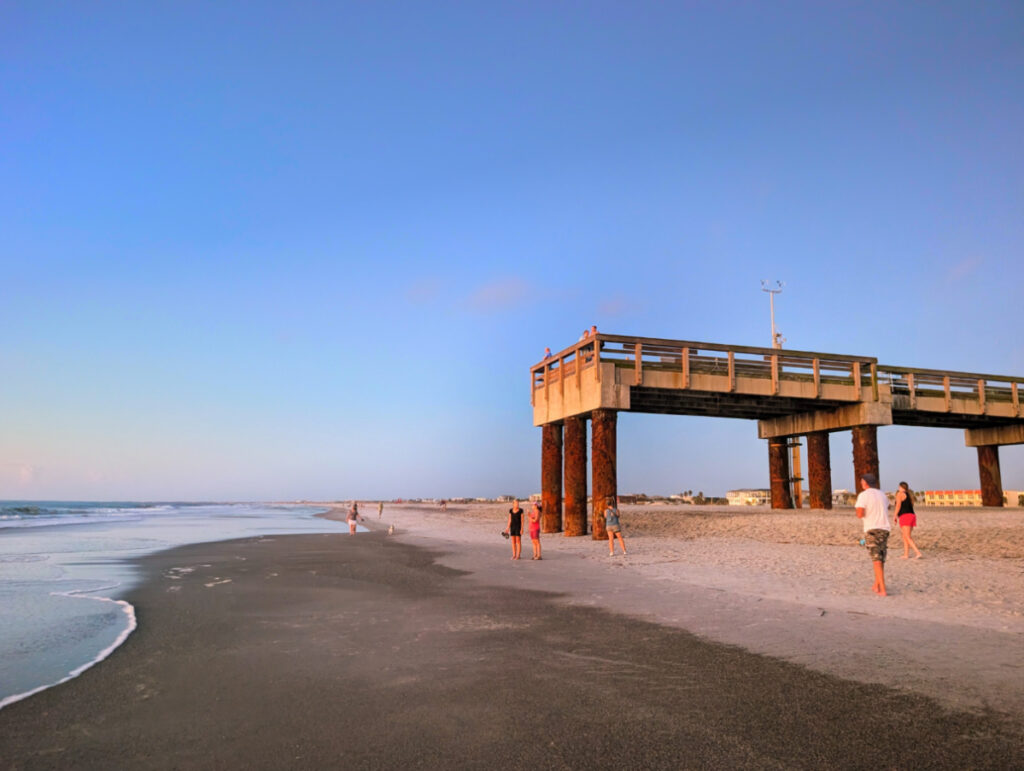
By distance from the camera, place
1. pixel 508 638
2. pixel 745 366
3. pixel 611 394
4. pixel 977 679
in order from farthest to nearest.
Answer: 1. pixel 745 366
2. pixel 611 394
3. pixel 508 638
4. pixel 977 679

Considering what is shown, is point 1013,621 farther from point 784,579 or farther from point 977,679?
point 784,579

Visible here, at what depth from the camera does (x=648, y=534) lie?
2458 cm

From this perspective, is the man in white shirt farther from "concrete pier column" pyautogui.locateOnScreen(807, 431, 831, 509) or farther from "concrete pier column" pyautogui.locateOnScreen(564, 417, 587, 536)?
"concrete pier column" pyautogui.locateOnScreen(807, 431, 831, 509)

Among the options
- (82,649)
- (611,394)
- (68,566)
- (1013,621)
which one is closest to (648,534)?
(611,394)

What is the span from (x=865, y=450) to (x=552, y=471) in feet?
41.0

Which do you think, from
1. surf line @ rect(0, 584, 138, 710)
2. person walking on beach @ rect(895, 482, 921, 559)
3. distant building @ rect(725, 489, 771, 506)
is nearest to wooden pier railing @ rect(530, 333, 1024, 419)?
person walking on beach @ rect(895, 482, 921, 559)

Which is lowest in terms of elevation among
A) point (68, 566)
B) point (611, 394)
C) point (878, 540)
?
point (68, 566)

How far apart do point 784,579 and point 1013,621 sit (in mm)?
4311

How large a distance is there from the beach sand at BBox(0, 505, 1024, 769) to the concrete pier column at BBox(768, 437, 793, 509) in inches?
766

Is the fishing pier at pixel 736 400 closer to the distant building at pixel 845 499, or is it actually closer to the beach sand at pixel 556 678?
the beach sand at pixel 556 678

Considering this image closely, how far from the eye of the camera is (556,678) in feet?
19.7

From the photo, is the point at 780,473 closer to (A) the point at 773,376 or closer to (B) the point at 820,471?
(B) the point at 820,471

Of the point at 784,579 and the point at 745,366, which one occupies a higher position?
the point at 745,366

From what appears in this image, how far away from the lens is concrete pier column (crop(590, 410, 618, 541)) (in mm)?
21328
